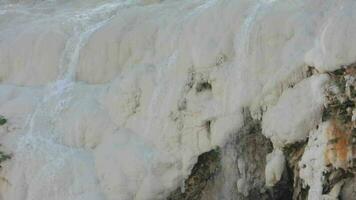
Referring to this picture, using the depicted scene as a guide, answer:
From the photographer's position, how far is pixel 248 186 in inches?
395

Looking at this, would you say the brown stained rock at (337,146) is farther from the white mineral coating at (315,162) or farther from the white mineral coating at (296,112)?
the white mineral coating at (296,112)

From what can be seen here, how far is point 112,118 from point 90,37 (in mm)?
2220

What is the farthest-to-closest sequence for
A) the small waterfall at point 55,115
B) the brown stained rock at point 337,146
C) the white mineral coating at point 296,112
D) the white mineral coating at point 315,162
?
the small waterfall at point 55,115 < the white mineral coating at point 296,112 < the white mineral coating at point 315,162 < the brown stained rock at point 337,146

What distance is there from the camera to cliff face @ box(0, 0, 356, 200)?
29.4 feet

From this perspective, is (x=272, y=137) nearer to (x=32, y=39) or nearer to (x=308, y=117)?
(x=308, y=117)

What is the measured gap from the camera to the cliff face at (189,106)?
352 inches

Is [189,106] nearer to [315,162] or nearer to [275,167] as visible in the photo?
[275,167]

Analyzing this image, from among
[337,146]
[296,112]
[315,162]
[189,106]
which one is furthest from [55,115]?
[337,146]

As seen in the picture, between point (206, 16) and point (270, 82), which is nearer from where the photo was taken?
point (270, 82)

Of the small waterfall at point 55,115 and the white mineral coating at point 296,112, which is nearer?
the white mineral coating at point 296,112

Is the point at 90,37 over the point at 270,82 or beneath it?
over

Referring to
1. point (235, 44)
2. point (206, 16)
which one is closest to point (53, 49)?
point (206, 16)

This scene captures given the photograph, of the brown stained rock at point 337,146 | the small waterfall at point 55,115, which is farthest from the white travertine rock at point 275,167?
the small waterfall at point 55,115

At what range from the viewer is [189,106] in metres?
10.6
